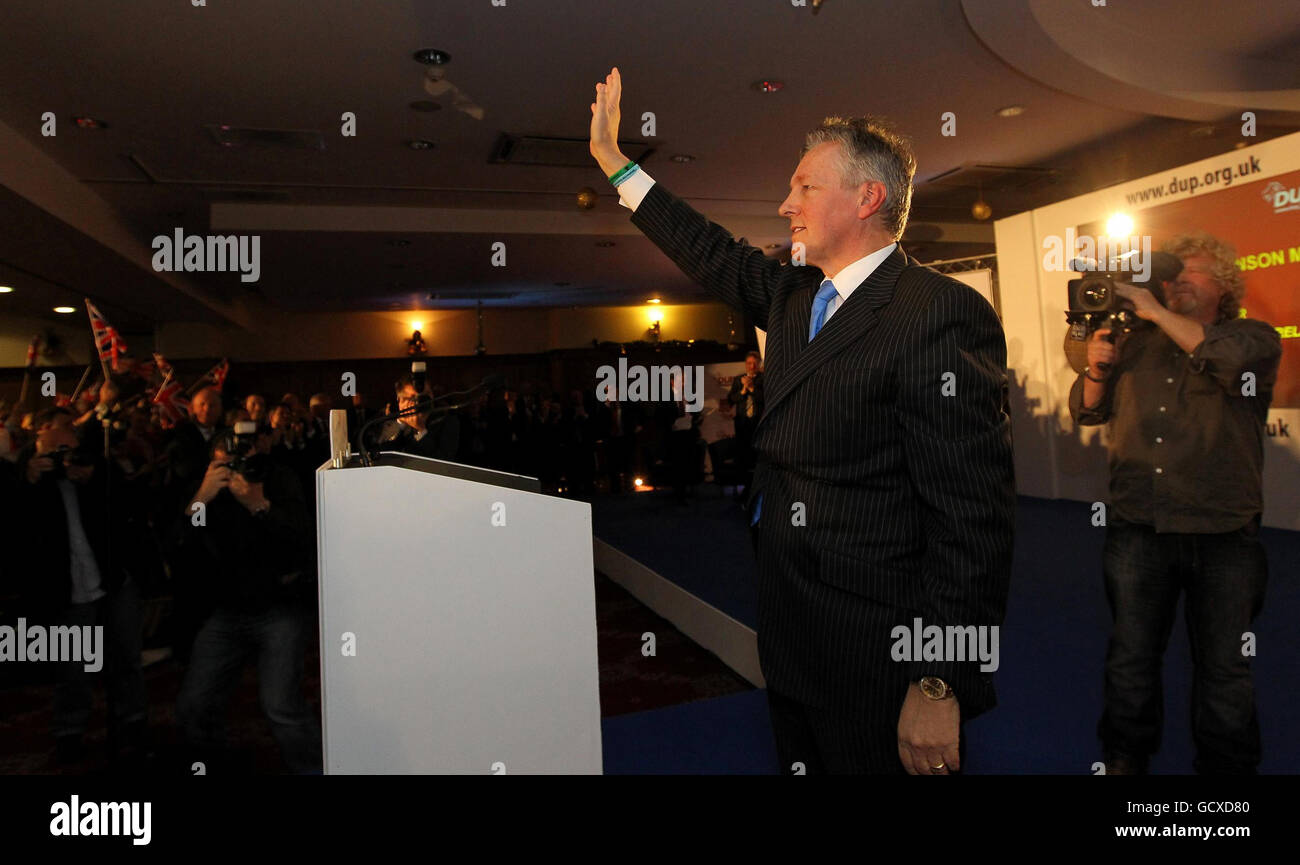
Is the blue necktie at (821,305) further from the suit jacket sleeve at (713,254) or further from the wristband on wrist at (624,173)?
the wristband on wrist at (624,173)

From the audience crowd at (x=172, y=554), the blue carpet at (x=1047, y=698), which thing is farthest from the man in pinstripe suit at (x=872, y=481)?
the blue carpet at (x=1047, y=698)

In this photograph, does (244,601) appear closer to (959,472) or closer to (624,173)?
(624,173)

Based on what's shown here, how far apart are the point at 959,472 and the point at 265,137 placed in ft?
19.6

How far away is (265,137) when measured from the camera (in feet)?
18.9

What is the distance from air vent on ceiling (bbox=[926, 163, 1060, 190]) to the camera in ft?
24.5

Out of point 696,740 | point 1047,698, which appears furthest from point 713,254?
point 1047,698

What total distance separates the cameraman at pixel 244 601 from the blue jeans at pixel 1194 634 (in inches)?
95.0

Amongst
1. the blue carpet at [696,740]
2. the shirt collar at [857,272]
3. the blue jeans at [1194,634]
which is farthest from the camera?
the blue carpet at [696,740]

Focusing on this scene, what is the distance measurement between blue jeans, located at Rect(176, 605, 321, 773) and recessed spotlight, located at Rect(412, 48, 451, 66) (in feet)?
10.5

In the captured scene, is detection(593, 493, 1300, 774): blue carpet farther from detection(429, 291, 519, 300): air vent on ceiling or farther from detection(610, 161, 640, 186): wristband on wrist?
detection(429, 291, 519, 300): air vent on ceiling

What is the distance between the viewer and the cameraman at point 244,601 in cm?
267

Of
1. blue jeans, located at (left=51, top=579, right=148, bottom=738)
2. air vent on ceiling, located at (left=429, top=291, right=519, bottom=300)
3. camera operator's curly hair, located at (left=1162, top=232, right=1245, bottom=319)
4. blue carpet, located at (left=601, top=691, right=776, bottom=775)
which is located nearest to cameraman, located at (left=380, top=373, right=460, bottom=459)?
blue jeans, located at (left=51, top=579, right=148, bottom=738)
